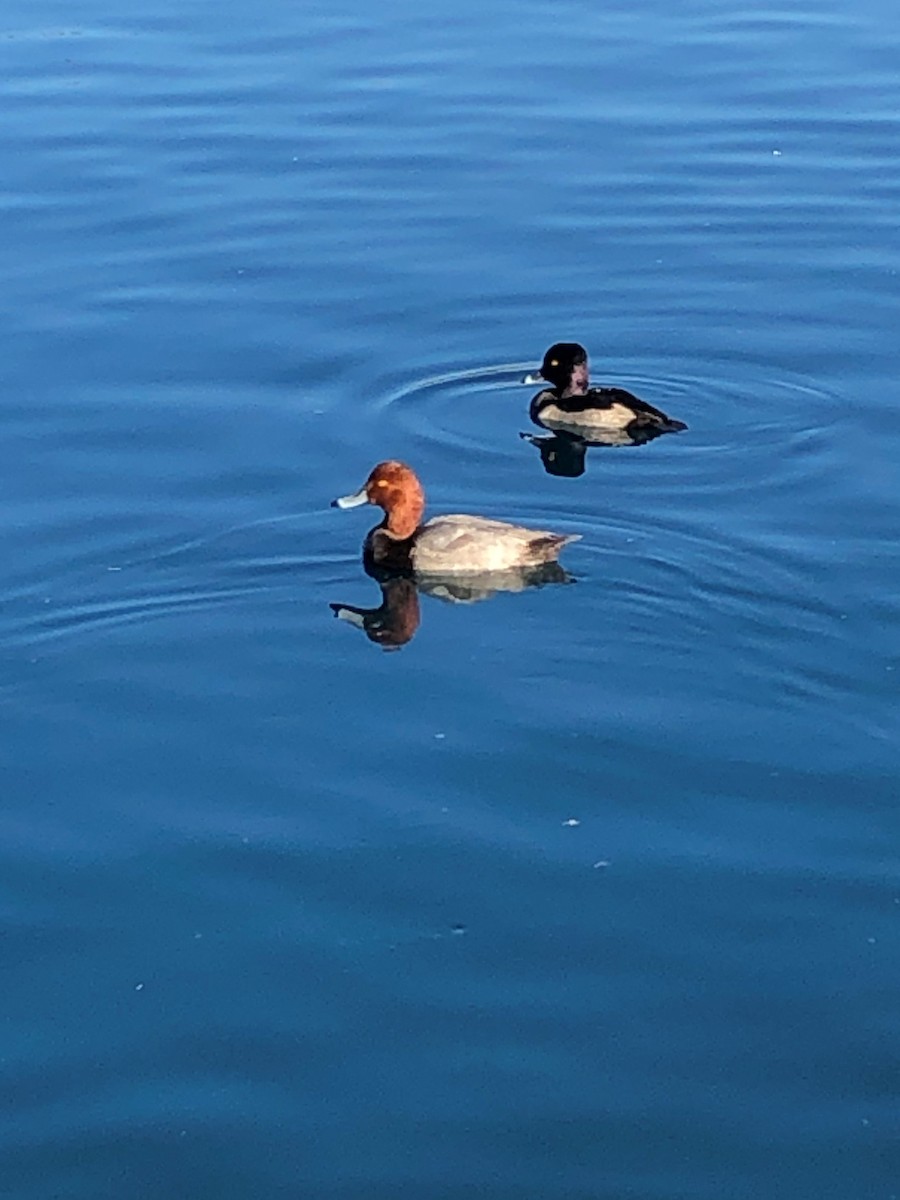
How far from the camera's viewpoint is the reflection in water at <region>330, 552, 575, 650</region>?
37.1 feet

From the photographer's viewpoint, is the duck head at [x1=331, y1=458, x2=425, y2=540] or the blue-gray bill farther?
the blue-gray bill

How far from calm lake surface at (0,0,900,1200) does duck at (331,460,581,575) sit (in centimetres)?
21

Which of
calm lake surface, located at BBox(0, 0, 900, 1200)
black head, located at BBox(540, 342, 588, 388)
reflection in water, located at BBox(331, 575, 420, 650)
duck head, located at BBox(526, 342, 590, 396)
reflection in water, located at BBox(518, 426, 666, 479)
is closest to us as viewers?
calm lake surface, located at BBox(0, 0, 900, 1200)

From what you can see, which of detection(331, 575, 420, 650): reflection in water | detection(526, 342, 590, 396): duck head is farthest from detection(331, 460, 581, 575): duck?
detection(526, 342, 590, 396): duck head

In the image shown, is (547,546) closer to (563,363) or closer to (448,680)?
(448,680)

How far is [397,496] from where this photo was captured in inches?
468

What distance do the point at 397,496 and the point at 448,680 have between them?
5.14 feet

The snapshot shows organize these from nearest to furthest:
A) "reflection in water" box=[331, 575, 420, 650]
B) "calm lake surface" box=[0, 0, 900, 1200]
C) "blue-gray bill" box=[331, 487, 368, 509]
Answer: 1. "calm lake surface" box=[0, 0, 900, 1200]
2. "reflection in water" box=[331, 575, 420, 650]
3. "blue-gray bill" box=[331, 487, 368, 509]

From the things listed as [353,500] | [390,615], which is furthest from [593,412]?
[390,615]

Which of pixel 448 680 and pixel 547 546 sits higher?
pixel 547 546

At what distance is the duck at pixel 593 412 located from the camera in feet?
44.1

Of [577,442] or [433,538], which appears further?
[577,442]

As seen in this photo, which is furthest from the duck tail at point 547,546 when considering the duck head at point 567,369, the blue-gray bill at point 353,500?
the duck head at point 567,369

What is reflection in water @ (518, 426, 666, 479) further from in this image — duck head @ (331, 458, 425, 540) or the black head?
duck head @ (331, 458, 425, 540)
